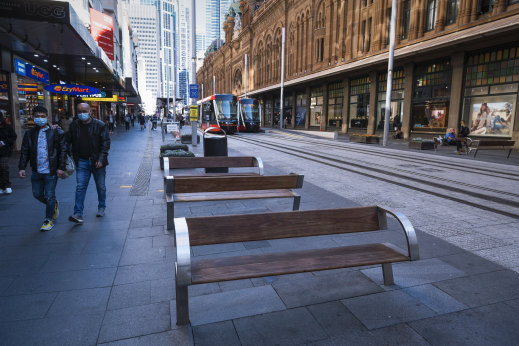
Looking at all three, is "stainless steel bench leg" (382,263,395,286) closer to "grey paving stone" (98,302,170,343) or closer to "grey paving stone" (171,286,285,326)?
"grey paving stone" (171,286,285,326)

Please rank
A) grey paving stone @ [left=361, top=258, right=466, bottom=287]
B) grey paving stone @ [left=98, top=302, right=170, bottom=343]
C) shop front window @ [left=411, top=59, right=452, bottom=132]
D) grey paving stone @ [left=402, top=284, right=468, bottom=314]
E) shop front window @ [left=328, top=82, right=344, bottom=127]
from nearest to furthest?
grey paving stone @ [left=98, top=302, right=170, bottom=343] → grey paving stone @ [left=402, top=284, right=468, bottom=314] → grey paving stone @ [left=361, top=258, right=466, bottom=287] → shop front window @ [left=411, top=59, right=452, bottom=132] → shop front window @ [left=328, top=82, right=344, bottom=127]

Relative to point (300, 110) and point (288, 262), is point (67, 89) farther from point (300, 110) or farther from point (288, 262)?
point (300, 110)

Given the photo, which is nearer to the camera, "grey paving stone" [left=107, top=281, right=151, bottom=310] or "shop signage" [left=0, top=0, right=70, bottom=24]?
"grey paving stone" [left=107, top=281, right=151, bottom=310]

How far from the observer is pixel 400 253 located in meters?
2.86

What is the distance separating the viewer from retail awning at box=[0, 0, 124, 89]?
767cm

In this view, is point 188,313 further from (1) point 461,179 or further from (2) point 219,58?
(2) point 219,58

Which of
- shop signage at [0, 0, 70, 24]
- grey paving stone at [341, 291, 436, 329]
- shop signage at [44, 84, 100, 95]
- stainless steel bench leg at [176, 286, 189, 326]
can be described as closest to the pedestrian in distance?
stainless steel bench leg at [176, 286, 189, 326]

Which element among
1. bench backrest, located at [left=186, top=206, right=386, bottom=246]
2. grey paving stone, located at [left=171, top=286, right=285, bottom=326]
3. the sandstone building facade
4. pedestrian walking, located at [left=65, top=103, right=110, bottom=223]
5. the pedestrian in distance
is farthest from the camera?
the sandstone building facade

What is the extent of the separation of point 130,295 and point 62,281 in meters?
0.76

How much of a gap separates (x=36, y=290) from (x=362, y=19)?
104ft

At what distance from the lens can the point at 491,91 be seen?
18.9 meters

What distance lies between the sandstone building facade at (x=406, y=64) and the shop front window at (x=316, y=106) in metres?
0.11

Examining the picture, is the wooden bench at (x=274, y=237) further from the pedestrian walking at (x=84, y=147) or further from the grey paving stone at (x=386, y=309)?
the pedestrian walking at (x=84, y=147)

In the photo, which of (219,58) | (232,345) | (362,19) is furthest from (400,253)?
(219,58)
